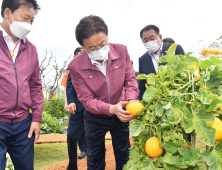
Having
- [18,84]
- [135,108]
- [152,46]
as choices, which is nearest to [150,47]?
[152,46]

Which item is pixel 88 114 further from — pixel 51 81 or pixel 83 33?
Result: pixel 51 81

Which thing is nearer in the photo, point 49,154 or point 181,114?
point 181,114

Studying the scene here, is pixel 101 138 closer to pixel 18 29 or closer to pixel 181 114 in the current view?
pixel 181 114

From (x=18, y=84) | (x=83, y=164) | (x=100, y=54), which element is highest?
(x=100, y=54)

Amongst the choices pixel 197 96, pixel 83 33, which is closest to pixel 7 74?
pixel 83 33

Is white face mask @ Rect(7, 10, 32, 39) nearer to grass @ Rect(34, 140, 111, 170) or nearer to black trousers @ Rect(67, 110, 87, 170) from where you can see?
black trousers @ Rect(67, 110, 87, 170)

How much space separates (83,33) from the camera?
84.4 inches

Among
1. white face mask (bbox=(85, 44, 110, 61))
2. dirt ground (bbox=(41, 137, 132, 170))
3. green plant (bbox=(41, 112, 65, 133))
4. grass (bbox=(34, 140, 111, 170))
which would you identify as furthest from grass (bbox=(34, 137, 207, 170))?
white face mask (bbox=(85, 44, 110, 61))

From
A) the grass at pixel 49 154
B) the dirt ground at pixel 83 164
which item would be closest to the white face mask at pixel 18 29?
the dirt ground at pixel 83 164

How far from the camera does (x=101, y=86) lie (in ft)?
7.61

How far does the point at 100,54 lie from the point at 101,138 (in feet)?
3.28

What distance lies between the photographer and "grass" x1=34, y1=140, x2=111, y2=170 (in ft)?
13.5

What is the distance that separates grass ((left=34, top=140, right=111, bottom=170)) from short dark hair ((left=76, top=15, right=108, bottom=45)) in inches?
114

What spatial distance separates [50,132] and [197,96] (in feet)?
21.1
